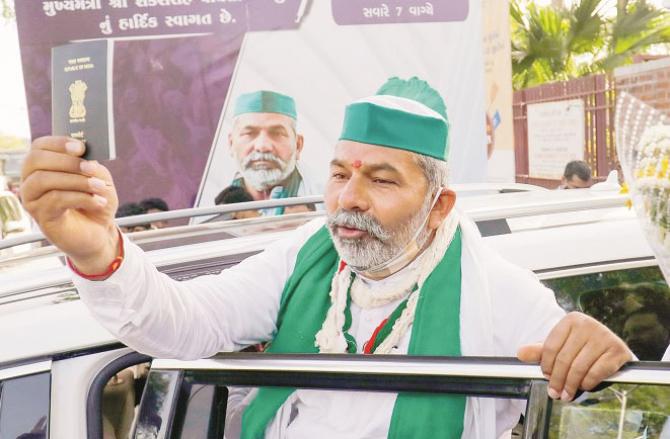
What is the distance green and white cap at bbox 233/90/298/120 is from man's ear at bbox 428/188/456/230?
400cm

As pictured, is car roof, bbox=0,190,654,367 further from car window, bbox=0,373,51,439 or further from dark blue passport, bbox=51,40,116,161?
dark blue passport, bbox=51,40,116,161

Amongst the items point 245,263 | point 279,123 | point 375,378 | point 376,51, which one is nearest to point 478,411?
point 375,378

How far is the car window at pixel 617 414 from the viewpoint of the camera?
142 cm

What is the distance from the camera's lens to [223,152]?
6312mm

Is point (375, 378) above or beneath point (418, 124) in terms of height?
beneath

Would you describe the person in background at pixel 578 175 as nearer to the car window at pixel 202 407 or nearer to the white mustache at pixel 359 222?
the white mustache at pixel 359 222

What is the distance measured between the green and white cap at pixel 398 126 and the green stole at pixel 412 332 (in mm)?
275

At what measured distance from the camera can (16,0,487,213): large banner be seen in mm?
5984

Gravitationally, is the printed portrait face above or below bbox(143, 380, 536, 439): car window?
above

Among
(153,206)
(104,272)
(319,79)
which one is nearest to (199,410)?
(104,272)

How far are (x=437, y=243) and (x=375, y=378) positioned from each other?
0.78 m

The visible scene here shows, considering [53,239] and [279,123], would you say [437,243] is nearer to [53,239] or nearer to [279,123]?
[53,239]

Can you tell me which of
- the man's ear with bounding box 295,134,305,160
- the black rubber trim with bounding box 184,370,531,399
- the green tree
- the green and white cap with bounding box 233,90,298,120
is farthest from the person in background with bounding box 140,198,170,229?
the green tree

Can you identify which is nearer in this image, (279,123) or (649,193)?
(649,193)
